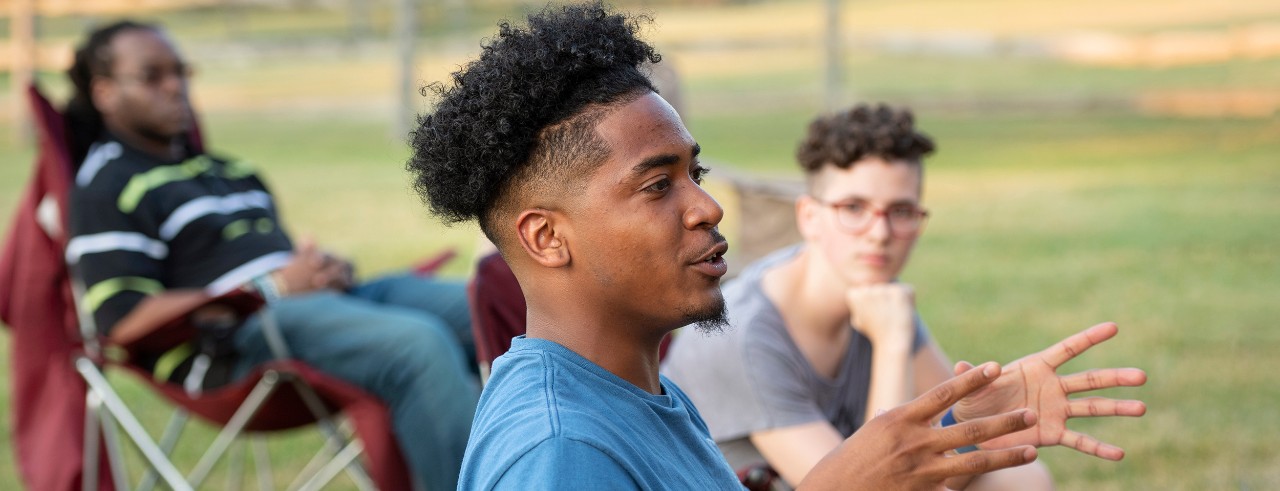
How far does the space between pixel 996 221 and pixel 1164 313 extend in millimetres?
2847

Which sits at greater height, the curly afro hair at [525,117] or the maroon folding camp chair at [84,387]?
the curly afro hair at [525,117]

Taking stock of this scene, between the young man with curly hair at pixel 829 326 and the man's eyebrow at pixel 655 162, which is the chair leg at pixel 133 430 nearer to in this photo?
the young man with curly hair at pixel 829 326

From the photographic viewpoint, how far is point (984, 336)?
624 cm

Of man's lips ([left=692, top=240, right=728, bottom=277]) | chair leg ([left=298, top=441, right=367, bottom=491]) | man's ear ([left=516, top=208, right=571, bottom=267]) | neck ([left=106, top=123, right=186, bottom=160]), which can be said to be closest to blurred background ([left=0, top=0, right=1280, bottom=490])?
man's ear ([left=516, top=208, right=571, bottom=267])

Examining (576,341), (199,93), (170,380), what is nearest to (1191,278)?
(170,380)

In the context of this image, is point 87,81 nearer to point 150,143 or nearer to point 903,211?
point 150,143

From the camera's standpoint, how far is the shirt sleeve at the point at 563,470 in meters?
1.46

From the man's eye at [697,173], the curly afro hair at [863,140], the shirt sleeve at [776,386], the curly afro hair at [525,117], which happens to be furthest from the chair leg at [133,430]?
the man's eye at [697,173]

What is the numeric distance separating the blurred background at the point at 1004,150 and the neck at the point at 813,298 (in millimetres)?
756

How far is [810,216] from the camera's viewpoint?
315 cm

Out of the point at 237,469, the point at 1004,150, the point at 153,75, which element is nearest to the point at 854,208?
the point at 153,75

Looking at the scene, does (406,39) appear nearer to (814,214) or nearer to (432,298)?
(432,298)

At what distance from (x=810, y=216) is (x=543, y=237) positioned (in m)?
1.50

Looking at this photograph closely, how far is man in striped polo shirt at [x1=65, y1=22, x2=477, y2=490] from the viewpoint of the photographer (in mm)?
3684
